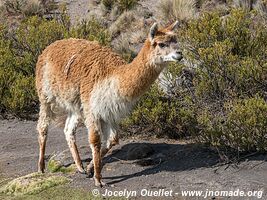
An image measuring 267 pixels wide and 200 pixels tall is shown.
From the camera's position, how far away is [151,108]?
9141 mm

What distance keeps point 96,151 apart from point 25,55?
5705mm

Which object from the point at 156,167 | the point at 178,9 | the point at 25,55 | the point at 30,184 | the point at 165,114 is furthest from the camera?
the point at 178,9

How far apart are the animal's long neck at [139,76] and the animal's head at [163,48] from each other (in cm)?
8

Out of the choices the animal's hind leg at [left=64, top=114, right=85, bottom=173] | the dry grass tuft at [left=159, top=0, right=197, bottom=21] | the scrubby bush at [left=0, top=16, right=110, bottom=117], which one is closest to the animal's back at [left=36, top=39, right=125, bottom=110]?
the animal's hind leg at [left=64, top=114, right=85, bottom=173]

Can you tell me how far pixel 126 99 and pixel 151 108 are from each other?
2473 mm

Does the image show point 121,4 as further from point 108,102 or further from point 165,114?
point 108,102

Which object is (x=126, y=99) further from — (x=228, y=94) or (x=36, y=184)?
(x=228, y=94)

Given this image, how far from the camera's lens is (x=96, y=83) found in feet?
22.9

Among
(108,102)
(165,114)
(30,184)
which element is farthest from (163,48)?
(165,114)

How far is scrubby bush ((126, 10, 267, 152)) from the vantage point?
747 centimetres

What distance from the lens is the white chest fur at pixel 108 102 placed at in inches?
266

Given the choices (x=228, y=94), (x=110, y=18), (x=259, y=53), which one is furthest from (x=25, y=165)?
(x=110, y=18)

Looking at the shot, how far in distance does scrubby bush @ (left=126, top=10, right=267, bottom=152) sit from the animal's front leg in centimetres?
151

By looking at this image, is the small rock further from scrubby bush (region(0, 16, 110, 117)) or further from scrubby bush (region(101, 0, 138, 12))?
scrubby bush (region(101, 0, 138, 12))
